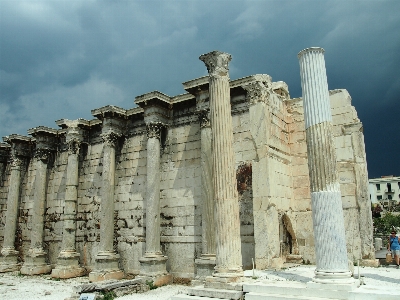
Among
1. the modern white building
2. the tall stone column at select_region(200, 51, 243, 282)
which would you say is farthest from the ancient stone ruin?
the modern white building

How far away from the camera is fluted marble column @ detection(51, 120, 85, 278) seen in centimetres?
1527

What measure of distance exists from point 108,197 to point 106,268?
2.75 metres

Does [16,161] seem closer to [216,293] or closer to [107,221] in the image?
[107,221]

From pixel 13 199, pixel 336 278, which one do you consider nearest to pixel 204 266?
pixel 336 278

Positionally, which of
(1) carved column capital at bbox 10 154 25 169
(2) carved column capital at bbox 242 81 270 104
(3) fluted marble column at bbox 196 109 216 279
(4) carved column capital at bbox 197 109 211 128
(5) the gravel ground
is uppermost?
(2) carved column capital at bbox 242 81 270 104

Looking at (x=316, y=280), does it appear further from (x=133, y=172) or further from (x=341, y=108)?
(x=133, y=172)

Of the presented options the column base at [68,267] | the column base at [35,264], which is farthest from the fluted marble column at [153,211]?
the column base at [35,264]

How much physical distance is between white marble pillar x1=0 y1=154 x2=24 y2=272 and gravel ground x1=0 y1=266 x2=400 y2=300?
876 mm

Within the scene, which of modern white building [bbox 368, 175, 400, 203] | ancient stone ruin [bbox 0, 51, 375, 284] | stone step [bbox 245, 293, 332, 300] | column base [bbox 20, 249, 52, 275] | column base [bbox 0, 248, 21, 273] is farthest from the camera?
modern white building [bbox 368, 175, 400, 203]

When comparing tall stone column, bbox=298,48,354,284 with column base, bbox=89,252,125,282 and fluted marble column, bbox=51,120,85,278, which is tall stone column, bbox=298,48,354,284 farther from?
fluted marble column, bbox=51,120,85,278

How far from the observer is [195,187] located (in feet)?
44.2

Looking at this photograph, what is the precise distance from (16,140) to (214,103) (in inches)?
533

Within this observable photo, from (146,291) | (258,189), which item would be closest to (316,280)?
(258,189)

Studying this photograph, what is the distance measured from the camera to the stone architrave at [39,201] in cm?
1639
